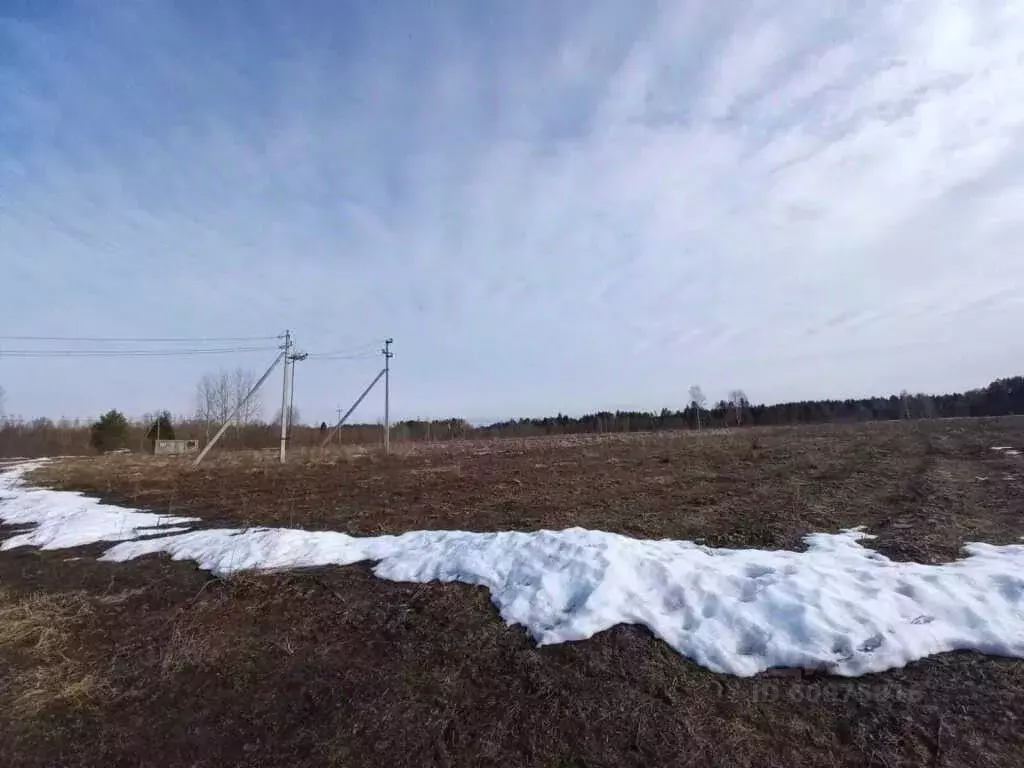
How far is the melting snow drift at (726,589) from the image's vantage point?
3438 mm

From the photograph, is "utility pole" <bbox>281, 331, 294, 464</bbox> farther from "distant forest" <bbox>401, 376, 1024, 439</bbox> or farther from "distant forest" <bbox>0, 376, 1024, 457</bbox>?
"distant forest" <bbox>401, 376, 1024, 439</bbox>

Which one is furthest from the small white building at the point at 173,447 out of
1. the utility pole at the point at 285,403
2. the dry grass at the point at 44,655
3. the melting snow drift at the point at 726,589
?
the melting snow drift at the point at 726,589

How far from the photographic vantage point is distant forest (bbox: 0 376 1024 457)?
45656mm

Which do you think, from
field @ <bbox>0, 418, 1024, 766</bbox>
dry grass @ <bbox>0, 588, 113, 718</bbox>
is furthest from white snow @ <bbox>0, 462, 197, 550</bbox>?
dry grass @ <bbox>0, 588, 113, 718</bbox>

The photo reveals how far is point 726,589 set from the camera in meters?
4.23

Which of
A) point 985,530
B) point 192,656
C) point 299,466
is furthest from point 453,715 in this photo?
point 299,466

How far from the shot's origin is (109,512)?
1045cm

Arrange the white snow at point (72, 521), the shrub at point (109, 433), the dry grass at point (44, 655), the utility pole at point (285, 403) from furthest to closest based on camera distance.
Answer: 1. the shrub at point (109, 433)
2. the utility pole at point (285, 403)
3. the white snow at point (72, 521)
4. the dry grass at point (44, 655)

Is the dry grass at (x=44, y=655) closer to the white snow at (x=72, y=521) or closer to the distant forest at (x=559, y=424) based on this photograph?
the white snow at (x=72, y=521)

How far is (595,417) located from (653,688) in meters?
85.9

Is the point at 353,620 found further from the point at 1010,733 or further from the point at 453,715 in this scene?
the point at 1010,733

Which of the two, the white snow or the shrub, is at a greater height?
the shrub

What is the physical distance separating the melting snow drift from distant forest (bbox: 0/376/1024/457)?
34.2 metres

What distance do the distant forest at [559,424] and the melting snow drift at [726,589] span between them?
3424cm
